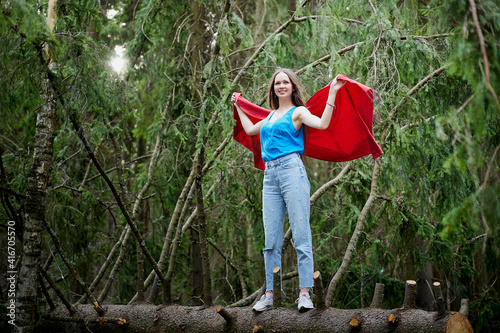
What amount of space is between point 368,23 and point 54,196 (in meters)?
4.02

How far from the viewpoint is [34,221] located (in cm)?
422

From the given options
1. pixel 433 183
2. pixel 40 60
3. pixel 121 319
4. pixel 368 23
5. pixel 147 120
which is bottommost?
pixel 121 319

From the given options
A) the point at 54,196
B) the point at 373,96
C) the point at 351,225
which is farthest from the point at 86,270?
the point at 373,96

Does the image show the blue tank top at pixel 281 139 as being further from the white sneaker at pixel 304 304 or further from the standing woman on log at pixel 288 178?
the white sneaker at pixel 304 304

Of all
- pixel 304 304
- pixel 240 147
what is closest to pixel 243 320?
pixel 304 304

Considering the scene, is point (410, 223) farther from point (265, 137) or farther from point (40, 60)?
point (40, 60)

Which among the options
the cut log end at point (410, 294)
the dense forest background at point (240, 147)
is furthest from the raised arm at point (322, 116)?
the cut log end at point (410, 294)

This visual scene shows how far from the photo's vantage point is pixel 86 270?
22.5 feet

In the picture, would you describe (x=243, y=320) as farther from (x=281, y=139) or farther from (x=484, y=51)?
(x=484, y=51)

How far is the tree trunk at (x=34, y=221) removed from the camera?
418 centimetres

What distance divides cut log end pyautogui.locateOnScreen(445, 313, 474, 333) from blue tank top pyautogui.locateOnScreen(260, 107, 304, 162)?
1.65 metres

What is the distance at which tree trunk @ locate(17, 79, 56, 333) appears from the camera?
4180mm

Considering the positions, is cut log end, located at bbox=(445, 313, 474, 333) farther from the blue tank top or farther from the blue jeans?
the blue tank top

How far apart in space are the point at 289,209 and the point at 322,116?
78cm
